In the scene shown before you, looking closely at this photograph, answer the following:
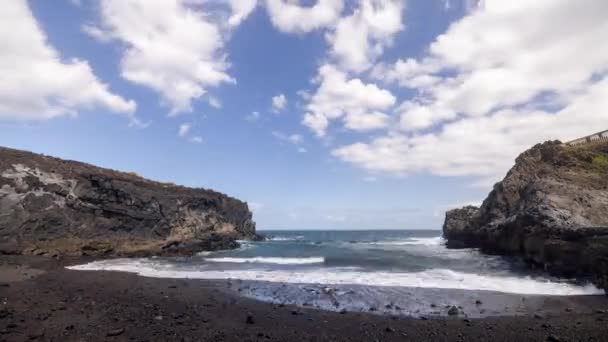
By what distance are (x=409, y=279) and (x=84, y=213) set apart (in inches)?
1246

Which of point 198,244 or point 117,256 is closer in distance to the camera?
point 117,256

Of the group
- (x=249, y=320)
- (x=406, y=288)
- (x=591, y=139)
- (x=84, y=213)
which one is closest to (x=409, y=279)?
Result: (x=406, y=288)

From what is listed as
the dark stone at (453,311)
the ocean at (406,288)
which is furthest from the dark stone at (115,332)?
the dark stone at (453,311)

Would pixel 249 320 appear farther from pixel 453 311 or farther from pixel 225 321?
pixel 453 311

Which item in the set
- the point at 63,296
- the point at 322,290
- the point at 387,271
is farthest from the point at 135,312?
the point at 387,271

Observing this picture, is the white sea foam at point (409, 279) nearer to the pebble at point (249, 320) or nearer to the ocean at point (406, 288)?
the ocean at point (406, 288)

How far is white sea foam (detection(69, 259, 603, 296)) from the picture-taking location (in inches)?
624

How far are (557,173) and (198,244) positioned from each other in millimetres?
37224

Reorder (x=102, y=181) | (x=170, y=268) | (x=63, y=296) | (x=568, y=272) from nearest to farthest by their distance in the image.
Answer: (x=63, y=296)
(x=568, y=272)
(x=170, y=268)
(x=102, y=181)

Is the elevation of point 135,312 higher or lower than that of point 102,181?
lower

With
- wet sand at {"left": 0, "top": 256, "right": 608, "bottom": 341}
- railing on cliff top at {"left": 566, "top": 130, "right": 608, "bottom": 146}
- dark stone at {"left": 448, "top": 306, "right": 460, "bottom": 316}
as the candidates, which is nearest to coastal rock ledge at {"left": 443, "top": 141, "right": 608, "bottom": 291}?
railing on cliff top at {"left": 566, "top": 130, "right": 608, "bottom": 146}

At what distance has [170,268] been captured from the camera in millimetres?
23766

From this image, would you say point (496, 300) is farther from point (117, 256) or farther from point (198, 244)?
point (198, 244)

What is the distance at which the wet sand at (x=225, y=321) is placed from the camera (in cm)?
917
